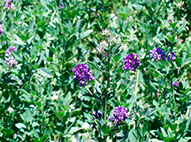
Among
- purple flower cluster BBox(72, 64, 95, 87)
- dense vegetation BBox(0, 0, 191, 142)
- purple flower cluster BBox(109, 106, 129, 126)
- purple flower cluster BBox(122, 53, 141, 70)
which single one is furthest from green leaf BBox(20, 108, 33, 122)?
purple flower cluster BBox(122, 53, 141, 70)

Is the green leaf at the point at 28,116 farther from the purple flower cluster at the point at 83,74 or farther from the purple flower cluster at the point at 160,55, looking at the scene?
the purple flower cluster at the point at 160,55

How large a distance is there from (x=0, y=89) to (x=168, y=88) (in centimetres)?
203

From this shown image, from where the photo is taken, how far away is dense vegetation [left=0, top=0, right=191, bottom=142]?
222 cm

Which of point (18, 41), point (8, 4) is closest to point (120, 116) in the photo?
point (18, 41)

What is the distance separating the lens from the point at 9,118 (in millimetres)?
2688

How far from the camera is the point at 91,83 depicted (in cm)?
257

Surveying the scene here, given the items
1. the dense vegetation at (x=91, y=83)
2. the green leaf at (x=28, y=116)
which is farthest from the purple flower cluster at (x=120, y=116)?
the green leaf at (x=28, y=116)

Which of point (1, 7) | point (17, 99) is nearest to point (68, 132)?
point (17, 99)

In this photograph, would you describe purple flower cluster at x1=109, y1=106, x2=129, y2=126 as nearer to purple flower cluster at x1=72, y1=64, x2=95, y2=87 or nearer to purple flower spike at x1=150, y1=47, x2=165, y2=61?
purple flower cluster at x1=72, y1=64, x2=95, y2=87

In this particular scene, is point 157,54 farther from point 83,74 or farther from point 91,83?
point 83,74

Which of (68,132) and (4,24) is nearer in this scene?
(68,132)

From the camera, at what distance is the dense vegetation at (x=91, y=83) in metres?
2.22

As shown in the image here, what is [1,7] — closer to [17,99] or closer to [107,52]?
[17,99]

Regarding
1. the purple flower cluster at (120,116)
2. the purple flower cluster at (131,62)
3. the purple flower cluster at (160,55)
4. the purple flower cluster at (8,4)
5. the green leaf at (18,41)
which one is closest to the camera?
the purple flower cluster at (120,116)
